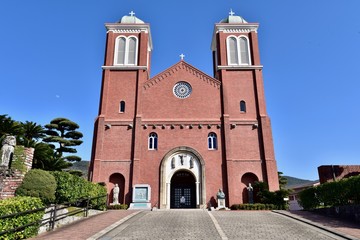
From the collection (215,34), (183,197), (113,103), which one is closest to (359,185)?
(183,197)

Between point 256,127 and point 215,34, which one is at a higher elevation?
point 215,34

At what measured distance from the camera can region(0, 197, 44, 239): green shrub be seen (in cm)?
777

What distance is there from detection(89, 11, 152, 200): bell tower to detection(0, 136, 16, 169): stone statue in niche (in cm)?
1266

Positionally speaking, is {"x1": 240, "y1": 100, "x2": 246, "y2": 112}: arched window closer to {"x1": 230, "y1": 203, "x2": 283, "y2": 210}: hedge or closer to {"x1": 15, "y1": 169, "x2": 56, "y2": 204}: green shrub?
{"x1": 230, "y1": 203, "x2": 283, "y2": 210}: hedge

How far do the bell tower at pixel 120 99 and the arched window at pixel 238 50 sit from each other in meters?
8.66

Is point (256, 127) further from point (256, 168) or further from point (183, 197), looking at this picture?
point (183, 197)

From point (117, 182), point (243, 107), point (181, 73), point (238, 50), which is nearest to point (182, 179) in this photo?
point (117, 182)

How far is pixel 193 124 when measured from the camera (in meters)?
25.3

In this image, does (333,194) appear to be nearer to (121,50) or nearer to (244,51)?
(244,51)

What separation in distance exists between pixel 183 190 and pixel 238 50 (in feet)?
49.3

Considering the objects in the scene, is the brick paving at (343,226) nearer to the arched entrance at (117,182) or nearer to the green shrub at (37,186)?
the green shrub at (37,186)

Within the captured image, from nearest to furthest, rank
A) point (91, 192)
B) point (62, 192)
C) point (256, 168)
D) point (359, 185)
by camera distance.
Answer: point (359, 185)
point (62, 192)
point (91, 192)
point (256, 168)

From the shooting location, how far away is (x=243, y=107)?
2645cm

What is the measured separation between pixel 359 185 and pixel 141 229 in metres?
9.26
